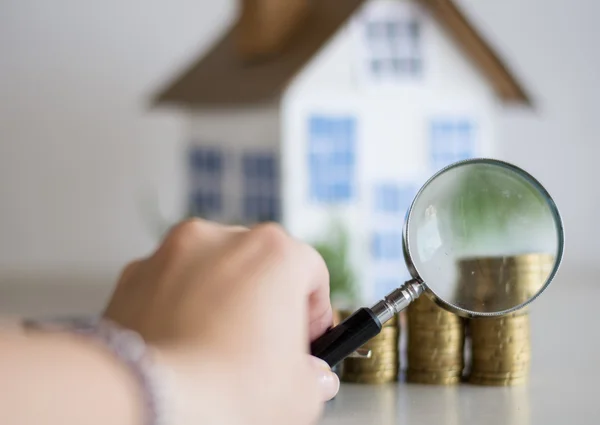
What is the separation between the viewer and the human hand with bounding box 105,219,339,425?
40 cm

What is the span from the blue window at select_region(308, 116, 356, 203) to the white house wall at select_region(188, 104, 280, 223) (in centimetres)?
10

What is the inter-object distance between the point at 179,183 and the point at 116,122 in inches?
9.4

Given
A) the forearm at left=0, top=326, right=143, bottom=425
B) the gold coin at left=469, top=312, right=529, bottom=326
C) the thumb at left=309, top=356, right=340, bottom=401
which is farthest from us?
the gold coin at left=469, top=312, right=529, bottom=326

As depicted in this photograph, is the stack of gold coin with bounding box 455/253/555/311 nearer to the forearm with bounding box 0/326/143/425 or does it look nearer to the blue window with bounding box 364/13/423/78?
the forearm with bounding box 0/326/143/425

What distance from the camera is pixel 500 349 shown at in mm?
634

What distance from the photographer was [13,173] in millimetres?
2191

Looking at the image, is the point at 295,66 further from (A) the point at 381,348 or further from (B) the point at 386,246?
(A) the point at 381,348

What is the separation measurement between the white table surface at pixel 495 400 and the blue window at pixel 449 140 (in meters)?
0.76

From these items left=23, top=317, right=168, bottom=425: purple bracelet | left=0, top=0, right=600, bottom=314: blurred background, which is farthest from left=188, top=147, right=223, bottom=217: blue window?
left=23, top=317, right=168, bottom=425: purple bracelet

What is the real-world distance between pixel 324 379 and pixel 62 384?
0.18 meters

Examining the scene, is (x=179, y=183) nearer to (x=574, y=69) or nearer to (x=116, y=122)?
(x=116, y=122)

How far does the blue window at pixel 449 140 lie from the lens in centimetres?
152

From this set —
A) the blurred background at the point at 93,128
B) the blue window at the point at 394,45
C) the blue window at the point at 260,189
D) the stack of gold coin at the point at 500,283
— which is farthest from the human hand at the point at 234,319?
the blurred background at the point at 93,128

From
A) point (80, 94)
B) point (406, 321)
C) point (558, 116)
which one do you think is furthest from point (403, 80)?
point (80, 94)
